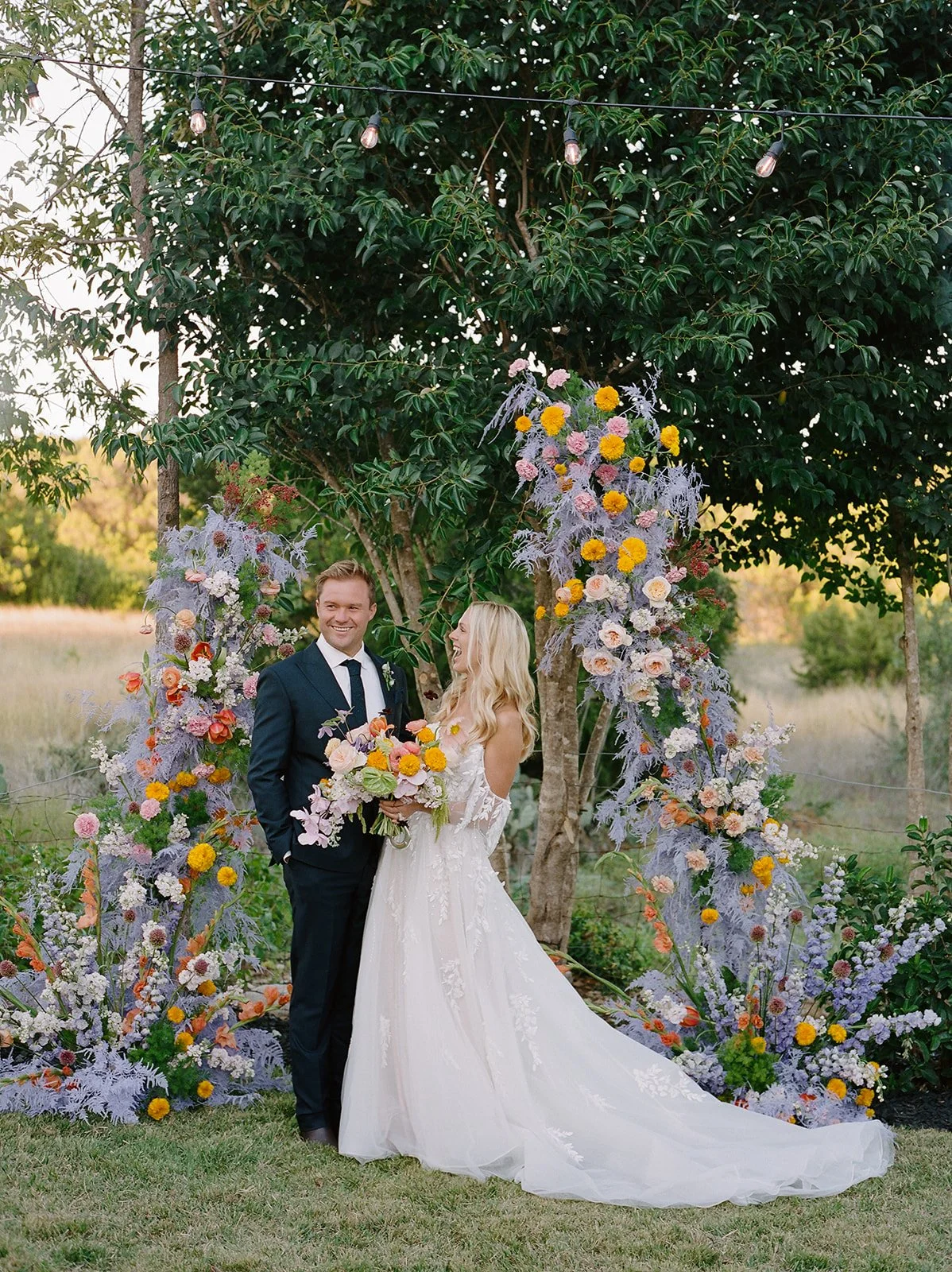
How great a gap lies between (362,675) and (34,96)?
126 inches

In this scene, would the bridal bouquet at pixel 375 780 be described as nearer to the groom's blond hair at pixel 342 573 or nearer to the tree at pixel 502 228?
the groom's blond hair at pixel 342 573

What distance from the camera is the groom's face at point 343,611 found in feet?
13.1

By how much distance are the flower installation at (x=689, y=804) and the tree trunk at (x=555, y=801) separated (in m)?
1.43

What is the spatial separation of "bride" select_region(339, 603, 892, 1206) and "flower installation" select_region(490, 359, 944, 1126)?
13.5 inches

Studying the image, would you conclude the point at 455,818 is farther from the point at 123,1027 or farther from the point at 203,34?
the point at 203,34

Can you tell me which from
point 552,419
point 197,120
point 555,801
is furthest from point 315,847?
point 197,120

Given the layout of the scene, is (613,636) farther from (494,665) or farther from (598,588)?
(494,665)

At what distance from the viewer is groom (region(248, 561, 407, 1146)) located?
392 centimetres

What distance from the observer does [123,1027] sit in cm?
418

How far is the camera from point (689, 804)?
4.21 m

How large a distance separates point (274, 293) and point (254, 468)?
1.26m

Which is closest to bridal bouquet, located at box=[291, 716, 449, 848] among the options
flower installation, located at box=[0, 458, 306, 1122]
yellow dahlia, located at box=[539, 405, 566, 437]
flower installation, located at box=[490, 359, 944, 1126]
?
flower installation, located at box=[0, 458, 306, 1122]

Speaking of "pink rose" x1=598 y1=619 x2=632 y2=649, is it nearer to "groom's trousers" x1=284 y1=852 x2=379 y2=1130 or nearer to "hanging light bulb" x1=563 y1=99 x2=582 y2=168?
"groom's trousers" x1=284 y1=852 x2=379 y2=1130

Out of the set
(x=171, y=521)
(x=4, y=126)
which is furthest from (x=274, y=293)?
(x=4, y=126)
